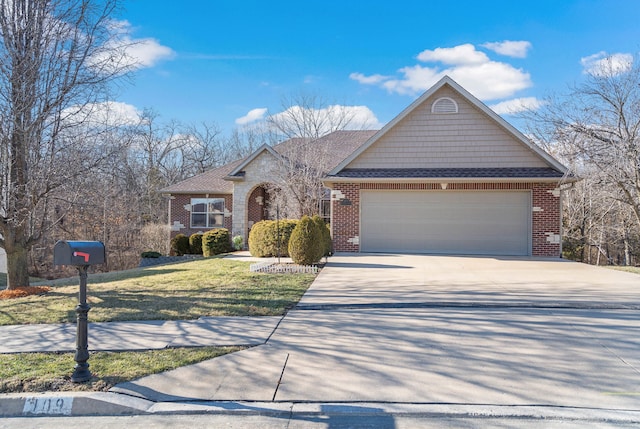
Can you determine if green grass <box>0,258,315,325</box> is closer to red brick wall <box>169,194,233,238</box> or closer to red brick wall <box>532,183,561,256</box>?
red brick wall <box>532,183,561,256</box>

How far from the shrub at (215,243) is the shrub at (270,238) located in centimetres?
379

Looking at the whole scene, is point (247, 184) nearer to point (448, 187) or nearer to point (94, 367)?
point (448, 187)

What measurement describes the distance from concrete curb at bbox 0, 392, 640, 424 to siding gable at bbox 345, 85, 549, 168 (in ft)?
45.1

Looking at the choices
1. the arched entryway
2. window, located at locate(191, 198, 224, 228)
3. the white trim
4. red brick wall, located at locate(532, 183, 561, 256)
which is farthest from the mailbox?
window, located at locate(191, 198, 224, 228)

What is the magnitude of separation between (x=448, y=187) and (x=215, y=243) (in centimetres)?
1043

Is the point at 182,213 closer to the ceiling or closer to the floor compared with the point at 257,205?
closer to the floor

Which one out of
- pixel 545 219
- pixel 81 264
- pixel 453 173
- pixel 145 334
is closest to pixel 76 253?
pixel 81 264

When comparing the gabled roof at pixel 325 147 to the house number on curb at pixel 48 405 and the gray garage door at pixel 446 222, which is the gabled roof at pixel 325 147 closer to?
the gray garage door at pixel 446 222

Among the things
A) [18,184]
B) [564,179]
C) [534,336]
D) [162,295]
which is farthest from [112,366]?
[564,179]

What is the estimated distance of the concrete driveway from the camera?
177 inches

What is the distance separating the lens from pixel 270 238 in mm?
16828

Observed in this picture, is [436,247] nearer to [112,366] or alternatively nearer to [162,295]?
[162,295]

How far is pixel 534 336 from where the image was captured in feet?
20.3

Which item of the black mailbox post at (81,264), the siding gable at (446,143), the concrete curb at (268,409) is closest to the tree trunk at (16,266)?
the black mailbox post at (81,264)
